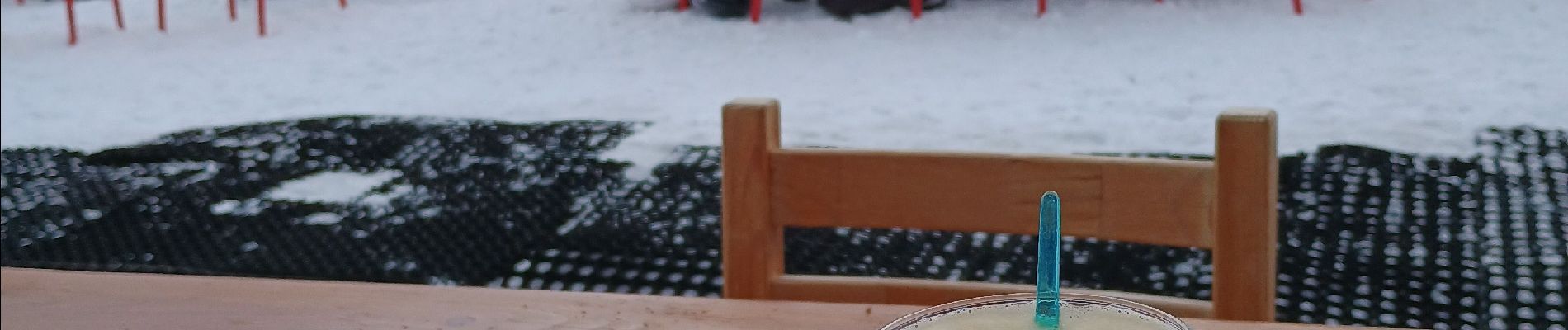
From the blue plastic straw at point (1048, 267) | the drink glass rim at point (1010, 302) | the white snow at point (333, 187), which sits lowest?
the white snow at point (333, 187)

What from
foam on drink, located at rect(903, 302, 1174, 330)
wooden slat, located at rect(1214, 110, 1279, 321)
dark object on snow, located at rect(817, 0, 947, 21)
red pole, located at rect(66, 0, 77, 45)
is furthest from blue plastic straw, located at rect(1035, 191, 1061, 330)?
red pole, located at rect(66, 0, 77, 45)

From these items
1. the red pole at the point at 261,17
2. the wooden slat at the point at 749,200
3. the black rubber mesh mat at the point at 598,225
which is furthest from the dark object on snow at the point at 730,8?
the wooden slat at the point at 749,200

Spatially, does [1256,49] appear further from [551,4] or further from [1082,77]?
[551,4]

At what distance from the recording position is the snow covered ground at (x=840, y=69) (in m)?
1.43

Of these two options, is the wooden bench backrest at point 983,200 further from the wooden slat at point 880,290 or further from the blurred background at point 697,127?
the blurred background at point 697,127

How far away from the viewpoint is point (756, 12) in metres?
1.81

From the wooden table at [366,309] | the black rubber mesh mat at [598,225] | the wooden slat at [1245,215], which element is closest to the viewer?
the wooden table at [366,309]

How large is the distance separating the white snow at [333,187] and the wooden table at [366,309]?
1.26 metres

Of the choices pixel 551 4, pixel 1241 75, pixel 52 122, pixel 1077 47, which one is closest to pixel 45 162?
pixel 52 122

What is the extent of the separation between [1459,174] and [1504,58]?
0.13 metres

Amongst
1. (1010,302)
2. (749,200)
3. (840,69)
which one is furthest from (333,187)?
(1010,302)

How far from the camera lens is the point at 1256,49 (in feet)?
5.03

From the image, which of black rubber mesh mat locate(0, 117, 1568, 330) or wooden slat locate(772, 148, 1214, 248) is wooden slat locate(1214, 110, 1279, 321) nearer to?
wooden slat locate(772, 148, 1214, 248)

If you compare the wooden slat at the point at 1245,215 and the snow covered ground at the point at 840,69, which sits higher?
the wooden slat at the point at 1245,215
